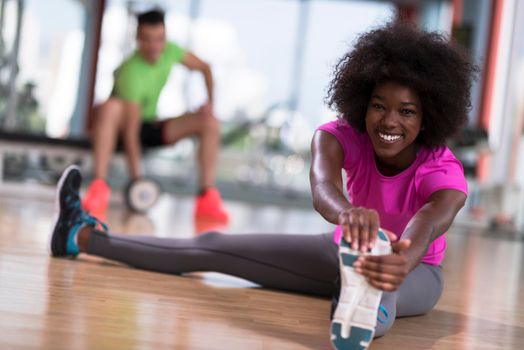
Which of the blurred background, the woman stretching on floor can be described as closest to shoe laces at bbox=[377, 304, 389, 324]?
the woman stretching on floor

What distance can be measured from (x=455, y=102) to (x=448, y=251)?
8.46 feet

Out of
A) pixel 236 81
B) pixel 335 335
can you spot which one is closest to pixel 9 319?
pixel 335 335

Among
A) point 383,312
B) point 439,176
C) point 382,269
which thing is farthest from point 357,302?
point 439,176

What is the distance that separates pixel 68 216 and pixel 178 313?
2.20 feet

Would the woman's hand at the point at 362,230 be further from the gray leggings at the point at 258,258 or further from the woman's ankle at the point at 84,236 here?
the woman's ankle at the point at 84,236

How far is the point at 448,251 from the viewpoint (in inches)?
164

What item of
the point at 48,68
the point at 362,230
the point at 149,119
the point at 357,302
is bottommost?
the point at 357,302

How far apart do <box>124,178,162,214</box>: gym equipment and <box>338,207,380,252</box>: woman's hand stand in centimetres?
338

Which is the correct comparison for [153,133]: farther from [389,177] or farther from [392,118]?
[392,118]

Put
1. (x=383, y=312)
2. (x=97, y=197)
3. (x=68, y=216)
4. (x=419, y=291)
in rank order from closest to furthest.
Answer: (x=383, y=312), (x=419, y=291), (x=68, y=216), (x=97, y=197)

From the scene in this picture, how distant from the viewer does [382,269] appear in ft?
4.30

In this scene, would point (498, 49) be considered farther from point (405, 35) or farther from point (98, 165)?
point (405, 35)

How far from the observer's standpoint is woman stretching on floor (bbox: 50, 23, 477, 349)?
1.33 metres

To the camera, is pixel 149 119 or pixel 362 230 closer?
pixel 362 230
